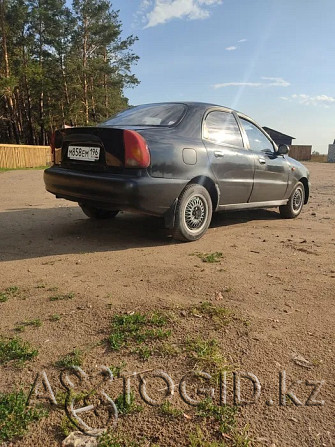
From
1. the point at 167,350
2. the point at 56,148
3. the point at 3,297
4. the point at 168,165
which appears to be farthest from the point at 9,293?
the point at 56,148

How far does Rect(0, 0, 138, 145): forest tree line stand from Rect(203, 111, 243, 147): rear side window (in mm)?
29609

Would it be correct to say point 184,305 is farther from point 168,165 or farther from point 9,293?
point 168,165

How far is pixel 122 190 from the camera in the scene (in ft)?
12.1

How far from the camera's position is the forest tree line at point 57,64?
108ft

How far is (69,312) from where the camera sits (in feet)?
8.04

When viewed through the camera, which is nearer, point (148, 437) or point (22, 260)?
point (148, 437)

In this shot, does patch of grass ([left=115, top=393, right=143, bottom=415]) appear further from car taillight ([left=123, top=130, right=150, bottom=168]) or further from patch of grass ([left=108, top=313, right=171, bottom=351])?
car taillight ([left=123, top=130, right=150, bottom=168])

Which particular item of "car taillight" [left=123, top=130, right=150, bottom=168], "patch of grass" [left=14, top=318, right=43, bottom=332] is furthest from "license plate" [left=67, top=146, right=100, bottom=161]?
"patch of grass" [left=14, top=318, right=43, bottom=332]

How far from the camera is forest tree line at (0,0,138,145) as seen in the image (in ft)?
108

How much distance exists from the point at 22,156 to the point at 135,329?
23.4 m

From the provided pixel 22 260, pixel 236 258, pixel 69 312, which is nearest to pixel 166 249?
pixel 236 258

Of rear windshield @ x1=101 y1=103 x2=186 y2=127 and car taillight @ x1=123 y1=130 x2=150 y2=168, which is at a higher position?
rear windshield @ x1=101 y1=103 x2=186 y2=127

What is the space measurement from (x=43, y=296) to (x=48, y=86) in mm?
38793

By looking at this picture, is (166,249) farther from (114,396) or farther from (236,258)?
(114,396)
